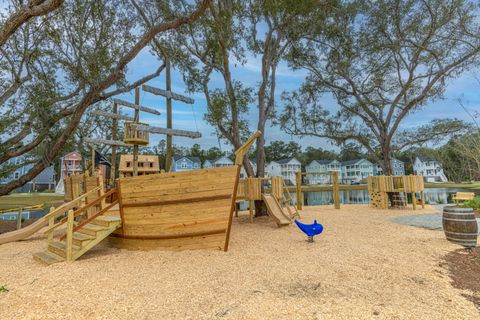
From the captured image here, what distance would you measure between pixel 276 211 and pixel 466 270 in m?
5.53

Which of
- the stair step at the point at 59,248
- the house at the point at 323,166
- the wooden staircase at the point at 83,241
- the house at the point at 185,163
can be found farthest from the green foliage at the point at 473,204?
the house at the point at 323,166

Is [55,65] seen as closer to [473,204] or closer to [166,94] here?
[166,94]

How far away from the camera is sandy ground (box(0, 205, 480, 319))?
3.06 meters

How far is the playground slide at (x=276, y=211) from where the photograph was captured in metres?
8.72

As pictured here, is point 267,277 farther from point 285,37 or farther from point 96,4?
point 96,4

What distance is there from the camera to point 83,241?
545cm

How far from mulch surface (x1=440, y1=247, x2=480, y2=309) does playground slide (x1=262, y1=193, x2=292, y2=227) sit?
4.42 m

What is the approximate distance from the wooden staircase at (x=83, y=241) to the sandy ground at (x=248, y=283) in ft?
0.81

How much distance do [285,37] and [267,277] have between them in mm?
10095

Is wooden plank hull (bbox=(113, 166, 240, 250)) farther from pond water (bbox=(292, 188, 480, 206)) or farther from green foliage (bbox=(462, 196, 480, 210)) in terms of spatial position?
pond water (bbox=(292, 188, 480, 206))

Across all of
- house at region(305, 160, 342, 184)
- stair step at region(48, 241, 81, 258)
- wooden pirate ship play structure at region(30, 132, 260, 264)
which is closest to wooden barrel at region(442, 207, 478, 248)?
wooden pirate ship play structure at region(30, 132, 260, 264)

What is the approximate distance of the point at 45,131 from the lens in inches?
357

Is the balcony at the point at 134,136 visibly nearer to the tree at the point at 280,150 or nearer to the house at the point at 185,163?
the house at the point at 185,163

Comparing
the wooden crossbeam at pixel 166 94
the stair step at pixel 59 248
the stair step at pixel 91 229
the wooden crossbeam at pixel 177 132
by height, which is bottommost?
the stair step at pixel 59 248
